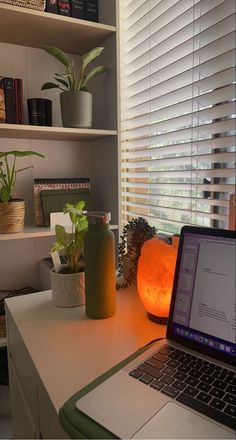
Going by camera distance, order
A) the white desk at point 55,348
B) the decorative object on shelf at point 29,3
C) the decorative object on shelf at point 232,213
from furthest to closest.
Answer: the decorative object on shelf at point 29,3, the decorative object on shelf at point 232,213, the white desk at point 55,348

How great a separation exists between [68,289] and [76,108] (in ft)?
2.66

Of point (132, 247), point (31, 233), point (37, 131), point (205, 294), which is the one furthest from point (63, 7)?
point (205, 294)

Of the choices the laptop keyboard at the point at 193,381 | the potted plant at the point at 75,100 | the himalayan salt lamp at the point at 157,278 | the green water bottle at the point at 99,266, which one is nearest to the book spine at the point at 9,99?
the potted plant at the point at 75,100

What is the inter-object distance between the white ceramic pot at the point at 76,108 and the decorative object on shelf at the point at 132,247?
0.56 m

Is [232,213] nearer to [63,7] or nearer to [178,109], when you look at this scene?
[178,109]

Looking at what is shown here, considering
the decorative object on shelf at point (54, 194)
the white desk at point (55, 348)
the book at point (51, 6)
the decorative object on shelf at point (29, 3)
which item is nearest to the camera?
the white desk at point (55, 348)

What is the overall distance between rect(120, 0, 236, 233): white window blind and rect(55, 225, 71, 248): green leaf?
1.43 ft

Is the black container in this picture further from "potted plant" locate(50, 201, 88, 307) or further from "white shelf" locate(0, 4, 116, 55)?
"potted plant" locate(50, 201, 88, 307)

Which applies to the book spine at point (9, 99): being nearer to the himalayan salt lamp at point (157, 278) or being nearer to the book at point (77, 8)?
the book at point (77, 8)

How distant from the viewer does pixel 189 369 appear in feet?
1.95

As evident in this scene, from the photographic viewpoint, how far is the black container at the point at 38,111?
1.41 m

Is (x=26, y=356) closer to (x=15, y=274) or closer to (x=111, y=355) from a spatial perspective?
(x=111, y=355)

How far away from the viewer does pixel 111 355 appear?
0.67 m

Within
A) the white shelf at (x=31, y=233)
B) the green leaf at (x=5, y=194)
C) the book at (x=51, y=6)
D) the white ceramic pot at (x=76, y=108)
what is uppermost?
the book at (x=51, y=6)
